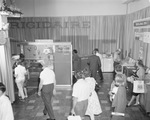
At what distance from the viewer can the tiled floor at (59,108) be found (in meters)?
4.60

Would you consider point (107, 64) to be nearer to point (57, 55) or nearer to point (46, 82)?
point (57, 55)

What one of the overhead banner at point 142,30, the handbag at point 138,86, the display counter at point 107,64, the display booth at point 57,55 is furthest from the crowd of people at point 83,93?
the display counter at point 107,64

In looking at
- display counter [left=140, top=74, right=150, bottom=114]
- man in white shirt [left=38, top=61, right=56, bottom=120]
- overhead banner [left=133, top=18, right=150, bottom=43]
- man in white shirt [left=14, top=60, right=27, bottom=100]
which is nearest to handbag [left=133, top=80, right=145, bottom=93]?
display counter [left=140, top=74, right=150, bottom=114]

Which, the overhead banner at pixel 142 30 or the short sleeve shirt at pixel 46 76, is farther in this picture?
the overhead banner at pixel 142 30

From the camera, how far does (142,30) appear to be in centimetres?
660

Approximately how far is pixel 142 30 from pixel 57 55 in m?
3.45

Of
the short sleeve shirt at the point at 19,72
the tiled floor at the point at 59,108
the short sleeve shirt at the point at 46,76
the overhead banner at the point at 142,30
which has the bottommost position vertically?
the tiled floor at the point at 59,108

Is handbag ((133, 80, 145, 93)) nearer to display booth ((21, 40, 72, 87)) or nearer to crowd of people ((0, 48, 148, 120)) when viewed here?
crowd of people ((0, 48, 148, 120))

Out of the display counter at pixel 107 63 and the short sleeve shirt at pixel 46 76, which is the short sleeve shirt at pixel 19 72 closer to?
the short sleeve shirt at pixel 46 76

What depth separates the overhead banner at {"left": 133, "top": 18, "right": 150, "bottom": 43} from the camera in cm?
594

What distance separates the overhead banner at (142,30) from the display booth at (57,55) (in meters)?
2.76

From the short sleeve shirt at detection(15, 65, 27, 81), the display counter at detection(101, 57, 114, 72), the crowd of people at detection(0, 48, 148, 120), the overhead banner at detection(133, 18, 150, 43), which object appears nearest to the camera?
the crowd of people at detection(0, 48, 148, 120)

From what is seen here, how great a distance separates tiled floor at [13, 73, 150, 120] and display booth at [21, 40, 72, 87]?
1.80 feet

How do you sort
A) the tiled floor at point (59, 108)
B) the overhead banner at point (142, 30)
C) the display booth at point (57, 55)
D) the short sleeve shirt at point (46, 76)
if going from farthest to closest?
the display booth at point (57, 55) → the overhead banner at point (142, 30) → the tiled floor at point (59, 108) → the short sleeve shirt at point (46, 76)
